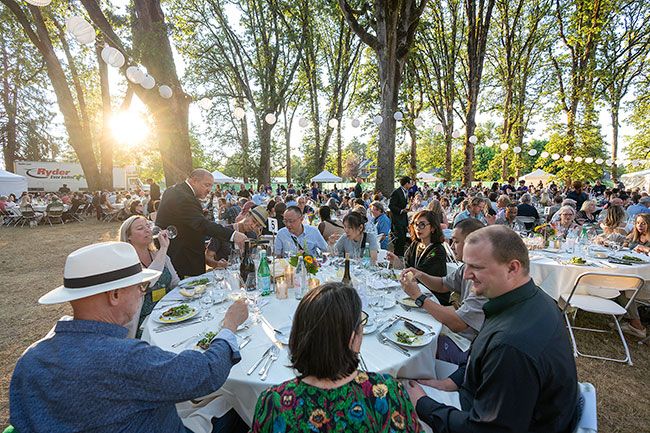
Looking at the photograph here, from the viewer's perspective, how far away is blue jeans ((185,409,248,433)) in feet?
5.89

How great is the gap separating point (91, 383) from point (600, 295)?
213 inches

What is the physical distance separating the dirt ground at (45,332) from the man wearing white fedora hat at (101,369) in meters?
2.81

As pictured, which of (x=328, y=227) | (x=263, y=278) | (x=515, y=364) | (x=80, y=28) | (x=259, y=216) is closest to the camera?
(x=515, y=364)

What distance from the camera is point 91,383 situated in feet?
3.59

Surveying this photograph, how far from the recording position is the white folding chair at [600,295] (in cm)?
352

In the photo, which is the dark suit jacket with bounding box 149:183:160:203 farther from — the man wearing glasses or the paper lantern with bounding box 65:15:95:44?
the man wearing glasses

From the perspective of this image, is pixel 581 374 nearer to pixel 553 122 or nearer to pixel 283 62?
pixel 553 122

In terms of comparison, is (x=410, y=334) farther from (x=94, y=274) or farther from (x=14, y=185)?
(x=14, y=185)

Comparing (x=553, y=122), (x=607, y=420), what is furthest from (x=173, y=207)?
(x=553, y=122)

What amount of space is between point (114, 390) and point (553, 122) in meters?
21.4

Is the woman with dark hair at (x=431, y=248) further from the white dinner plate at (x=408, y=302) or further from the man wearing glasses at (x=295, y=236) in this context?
the man wearing glasses at (x=295, y=236)

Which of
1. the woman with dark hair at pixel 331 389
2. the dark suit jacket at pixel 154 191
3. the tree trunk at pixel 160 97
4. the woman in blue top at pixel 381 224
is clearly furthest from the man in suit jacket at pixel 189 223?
the dark suit jacket at pixel 154 191

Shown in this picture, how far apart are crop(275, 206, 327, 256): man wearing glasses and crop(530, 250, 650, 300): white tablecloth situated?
3237 mm

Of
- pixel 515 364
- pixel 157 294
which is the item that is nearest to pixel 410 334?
pixel 515 364
